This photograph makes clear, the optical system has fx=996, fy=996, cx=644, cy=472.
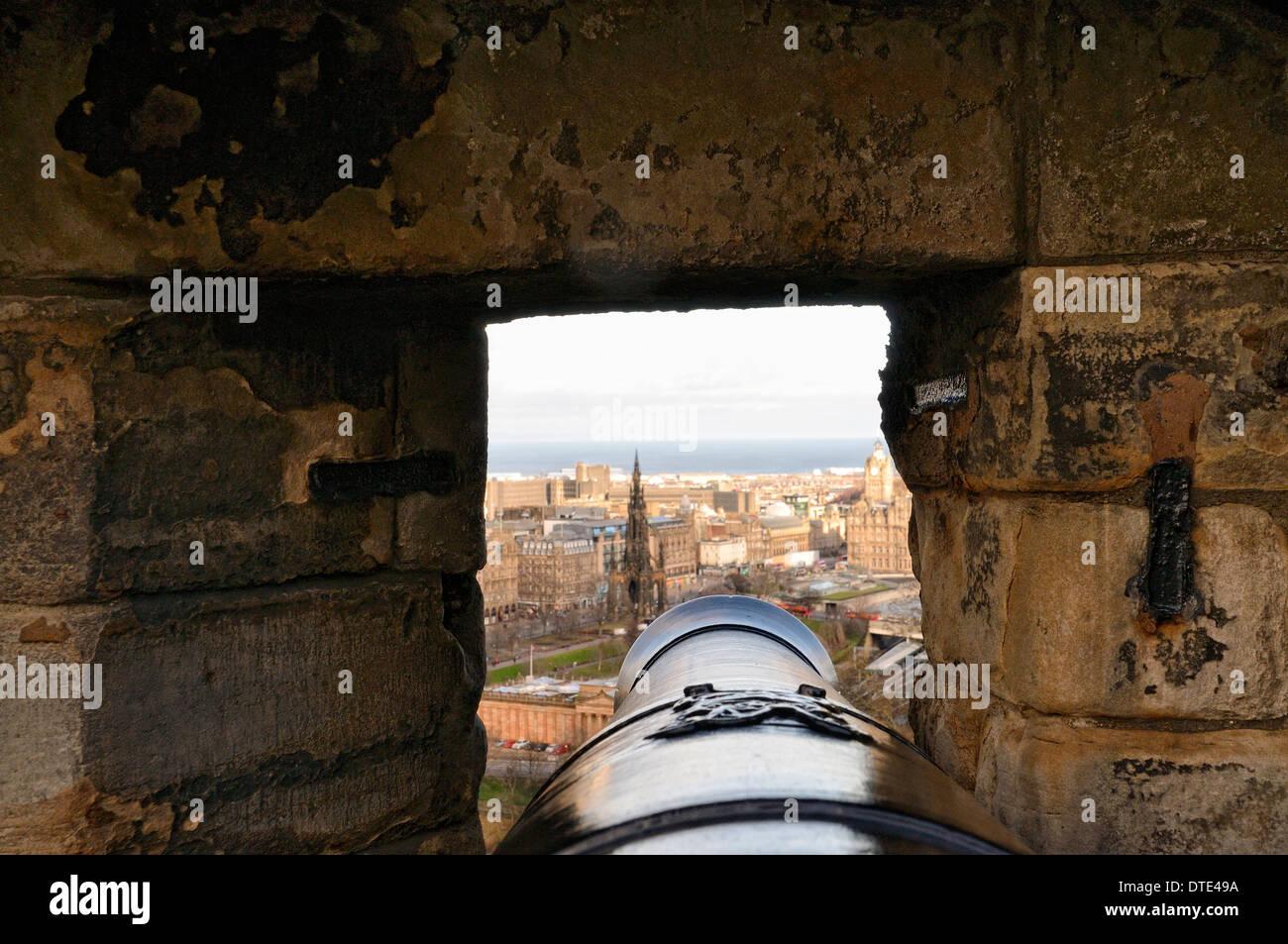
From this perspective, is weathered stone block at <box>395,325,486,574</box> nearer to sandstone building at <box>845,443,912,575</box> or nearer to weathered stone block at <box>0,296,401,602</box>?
weathered stone block at <box>0,296,401,602</box>

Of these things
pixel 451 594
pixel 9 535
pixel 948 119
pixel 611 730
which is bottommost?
pixel 611 730

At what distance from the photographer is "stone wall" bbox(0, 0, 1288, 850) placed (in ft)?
5.42

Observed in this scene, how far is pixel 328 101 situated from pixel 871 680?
5.74 metres

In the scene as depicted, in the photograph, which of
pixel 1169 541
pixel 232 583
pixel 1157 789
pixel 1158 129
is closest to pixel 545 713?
pixel 232 583

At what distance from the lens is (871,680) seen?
665cm

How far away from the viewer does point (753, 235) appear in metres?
1.68

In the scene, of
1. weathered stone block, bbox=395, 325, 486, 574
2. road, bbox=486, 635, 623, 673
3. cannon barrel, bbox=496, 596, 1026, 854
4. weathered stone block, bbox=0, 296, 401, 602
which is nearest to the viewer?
cannon barrel, bbox=496, 596, 1026, 854

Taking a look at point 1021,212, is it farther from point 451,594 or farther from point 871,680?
point 871,680

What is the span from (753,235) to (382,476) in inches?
34.2

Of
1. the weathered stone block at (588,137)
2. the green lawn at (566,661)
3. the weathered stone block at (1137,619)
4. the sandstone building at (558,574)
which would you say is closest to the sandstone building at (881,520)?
the green lawn at (566,661)

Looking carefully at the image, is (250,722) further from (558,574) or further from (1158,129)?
(558,574)

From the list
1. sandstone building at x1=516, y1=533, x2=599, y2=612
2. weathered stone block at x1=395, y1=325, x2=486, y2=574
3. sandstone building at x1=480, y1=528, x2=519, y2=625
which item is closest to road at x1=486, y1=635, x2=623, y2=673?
sandstone building at x1=516, y1=533, x2=599, y2=612

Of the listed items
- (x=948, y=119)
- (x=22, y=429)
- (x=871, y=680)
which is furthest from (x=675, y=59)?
(x=871, y=680)

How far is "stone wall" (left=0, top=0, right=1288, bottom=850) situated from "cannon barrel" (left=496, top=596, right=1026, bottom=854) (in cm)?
53
